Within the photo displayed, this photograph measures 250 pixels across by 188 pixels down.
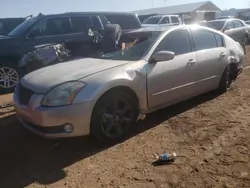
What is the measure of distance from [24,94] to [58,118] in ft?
2.52

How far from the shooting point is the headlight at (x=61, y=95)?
3666 mm

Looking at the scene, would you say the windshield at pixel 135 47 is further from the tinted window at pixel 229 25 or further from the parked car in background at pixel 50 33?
the tinted window at pixel 229 25

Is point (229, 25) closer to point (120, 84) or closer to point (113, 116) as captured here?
point (120, 84)

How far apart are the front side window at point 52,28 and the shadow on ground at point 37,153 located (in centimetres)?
353

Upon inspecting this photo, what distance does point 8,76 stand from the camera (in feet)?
24.2

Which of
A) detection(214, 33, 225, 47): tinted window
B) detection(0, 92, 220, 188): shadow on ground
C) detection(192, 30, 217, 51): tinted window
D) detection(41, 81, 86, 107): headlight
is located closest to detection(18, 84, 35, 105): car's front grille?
detection(41, 81, 86, 107): headlight

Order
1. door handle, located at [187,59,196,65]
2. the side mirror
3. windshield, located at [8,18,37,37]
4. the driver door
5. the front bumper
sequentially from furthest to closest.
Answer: windshield, located at [8,18,37,37]
door handle, located at [187,59,196,65]
the driver door
the side mirror
the front bumper

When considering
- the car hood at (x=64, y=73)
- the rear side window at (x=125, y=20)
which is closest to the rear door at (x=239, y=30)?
the rear side window at (x=125, y=20)

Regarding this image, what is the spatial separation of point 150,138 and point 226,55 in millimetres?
2749

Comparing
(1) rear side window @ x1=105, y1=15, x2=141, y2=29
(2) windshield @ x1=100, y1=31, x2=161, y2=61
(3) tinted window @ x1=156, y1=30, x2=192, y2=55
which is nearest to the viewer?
(2) windshield @ x1=100, y1=31, x2=161, y2=61

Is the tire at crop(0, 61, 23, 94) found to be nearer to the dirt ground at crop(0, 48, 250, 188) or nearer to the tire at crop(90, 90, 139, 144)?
the dirt ground at crop(0, 48, 250, 188)

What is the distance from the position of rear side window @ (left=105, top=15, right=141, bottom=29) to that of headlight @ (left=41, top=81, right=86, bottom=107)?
18.7ft

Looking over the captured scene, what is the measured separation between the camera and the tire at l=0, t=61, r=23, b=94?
7324mm

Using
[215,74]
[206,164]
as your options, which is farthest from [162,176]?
[215,74]
